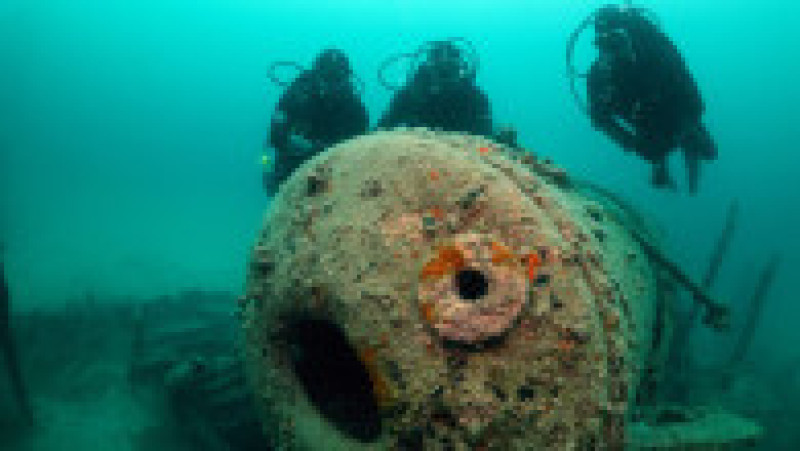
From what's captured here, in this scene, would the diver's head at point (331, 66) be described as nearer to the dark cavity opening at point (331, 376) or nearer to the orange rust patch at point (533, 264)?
the dark cavity opening at point (331, 376)

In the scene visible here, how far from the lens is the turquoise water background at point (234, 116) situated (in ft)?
129

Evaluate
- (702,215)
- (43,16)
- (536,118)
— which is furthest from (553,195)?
(43,16)

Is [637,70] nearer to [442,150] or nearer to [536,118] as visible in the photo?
[442,150]

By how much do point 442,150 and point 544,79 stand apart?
123 metres

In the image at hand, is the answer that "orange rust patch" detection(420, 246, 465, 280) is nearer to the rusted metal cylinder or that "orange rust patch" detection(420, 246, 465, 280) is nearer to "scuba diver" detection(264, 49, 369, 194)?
the rusted metal cylinder

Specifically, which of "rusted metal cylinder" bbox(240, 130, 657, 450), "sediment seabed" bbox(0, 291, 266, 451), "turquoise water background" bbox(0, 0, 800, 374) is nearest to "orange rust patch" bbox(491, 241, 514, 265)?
"rusted metal cylinder" bbox(240, 130, 657, 450)

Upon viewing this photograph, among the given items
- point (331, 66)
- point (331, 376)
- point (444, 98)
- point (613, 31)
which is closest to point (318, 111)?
point (331, 66)

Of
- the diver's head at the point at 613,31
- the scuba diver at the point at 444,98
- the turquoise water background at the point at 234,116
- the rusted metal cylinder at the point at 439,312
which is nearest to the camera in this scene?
the rusted metal cylinder at the point at 439,312

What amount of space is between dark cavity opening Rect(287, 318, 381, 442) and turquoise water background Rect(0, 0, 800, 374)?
2176 centimetres

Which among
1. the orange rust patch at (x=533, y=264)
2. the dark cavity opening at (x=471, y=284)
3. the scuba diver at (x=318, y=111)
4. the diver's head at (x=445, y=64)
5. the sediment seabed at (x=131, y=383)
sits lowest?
the sediment seabed at (x=131, y=383)

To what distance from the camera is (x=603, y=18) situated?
6840mm

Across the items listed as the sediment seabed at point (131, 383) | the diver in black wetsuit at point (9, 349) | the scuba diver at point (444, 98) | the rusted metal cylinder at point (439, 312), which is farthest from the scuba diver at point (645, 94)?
the diver in black wetsuit at point (9, 349)

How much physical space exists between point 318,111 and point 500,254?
5692mm

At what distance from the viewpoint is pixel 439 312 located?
2148 millimetres
